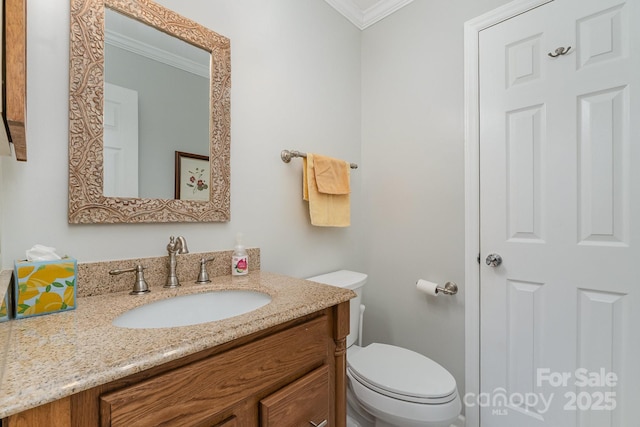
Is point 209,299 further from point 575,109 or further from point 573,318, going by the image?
point 575,109

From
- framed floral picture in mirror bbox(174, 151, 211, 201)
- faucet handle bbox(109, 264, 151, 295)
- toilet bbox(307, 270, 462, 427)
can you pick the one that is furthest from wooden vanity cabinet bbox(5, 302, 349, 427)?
framed floral picture in mirror bbox(174, 151, 211, 201)

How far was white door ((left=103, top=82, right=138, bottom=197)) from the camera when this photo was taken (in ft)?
3.01

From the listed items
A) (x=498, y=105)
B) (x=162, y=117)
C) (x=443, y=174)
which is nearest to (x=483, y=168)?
(x=443, y=174)

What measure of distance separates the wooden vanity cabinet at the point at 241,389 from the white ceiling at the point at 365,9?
1742 mm

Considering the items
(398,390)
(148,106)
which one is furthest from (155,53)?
(398,390)

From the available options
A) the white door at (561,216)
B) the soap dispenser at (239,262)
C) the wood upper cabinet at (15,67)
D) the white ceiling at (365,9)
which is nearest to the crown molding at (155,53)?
the wood upper cabinet at (15,67)

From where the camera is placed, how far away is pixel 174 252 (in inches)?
39.2

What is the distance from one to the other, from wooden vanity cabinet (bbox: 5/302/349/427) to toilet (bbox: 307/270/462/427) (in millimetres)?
274

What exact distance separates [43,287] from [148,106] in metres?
0.65

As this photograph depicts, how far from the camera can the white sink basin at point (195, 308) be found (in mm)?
847

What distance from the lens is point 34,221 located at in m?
0.80

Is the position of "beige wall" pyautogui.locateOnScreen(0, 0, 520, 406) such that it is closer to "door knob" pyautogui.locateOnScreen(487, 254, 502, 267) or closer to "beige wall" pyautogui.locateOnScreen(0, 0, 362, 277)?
"beige wall" pyautogui.locateOnScreen(0, 0, 362, 277)

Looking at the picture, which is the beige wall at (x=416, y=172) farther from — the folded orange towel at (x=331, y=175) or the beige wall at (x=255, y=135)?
the folded orange towel at (x=331, y=175)

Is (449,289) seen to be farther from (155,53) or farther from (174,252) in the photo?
(155,53)
